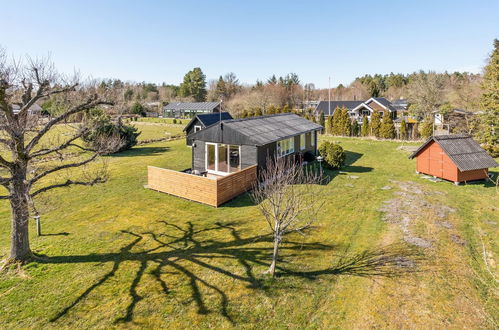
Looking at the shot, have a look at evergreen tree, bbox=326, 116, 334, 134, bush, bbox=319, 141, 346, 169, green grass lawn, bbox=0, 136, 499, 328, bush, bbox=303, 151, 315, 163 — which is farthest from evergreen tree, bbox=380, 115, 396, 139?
green grass lawn, bbox=0, 136, 499, 328

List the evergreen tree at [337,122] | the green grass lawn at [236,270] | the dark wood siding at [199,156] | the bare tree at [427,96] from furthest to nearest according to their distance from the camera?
the bare tree at [427,96] → the evergreen tree at [337,122] → the dark wood siding at [199,156] → the green grass lawn at [236,270]

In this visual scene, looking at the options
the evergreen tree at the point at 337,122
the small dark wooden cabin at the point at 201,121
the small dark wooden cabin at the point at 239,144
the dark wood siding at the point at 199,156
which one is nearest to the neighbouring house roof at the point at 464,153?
the small dark wooden cabin at the point at 239,144

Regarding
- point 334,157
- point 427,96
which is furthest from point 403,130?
point 334,157

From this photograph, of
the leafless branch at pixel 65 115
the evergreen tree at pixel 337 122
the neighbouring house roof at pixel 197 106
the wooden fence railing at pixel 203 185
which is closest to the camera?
the leafless branch at pixel 65 115

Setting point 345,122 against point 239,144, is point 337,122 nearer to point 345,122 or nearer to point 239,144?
point 345,122

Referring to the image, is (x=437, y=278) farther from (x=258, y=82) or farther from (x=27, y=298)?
(x=258, y=82)

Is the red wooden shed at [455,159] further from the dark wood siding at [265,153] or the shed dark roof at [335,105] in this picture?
the shed dark roof at [335,105]
